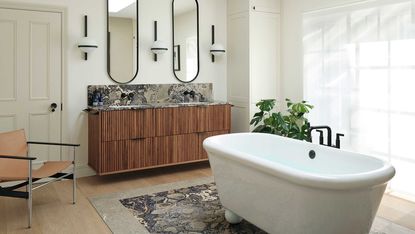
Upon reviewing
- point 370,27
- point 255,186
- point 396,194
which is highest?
point 370,27

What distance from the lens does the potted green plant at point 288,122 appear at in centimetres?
479

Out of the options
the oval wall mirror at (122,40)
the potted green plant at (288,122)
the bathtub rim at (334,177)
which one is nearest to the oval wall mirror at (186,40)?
the oval wall mirror at (122,40)

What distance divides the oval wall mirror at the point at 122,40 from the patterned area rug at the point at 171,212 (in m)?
1.65

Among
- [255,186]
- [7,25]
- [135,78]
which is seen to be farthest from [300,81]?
[7,25]

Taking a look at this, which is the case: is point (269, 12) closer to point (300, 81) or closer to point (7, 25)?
point (300, 81)

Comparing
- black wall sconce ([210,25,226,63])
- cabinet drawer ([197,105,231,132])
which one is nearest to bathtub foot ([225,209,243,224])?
cabinet drawer ([197,105,231,132])

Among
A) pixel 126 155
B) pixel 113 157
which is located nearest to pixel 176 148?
pixel 126 155

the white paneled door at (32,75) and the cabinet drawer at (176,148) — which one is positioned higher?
the white paneled door at (32,75)

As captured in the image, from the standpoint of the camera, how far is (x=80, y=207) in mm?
3717

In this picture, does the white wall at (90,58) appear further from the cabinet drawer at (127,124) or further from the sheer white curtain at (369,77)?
the sheer white curtain at (369,77)

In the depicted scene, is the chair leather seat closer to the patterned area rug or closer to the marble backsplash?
the patterned area rug

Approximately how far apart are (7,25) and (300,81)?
3.89 m

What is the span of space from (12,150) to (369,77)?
400 centimetres

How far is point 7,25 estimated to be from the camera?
168 inches
